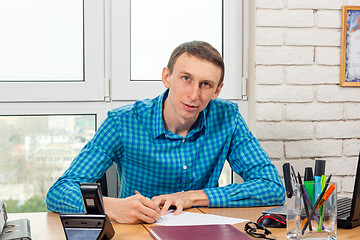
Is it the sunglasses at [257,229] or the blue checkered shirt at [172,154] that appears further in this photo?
the blue checkered shirt at [172,154]

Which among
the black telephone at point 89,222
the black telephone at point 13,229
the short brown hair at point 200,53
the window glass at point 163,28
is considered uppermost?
the window glass at point 163,28

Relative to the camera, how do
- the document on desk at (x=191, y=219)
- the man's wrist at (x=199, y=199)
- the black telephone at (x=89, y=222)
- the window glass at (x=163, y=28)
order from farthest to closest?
1. the window glass at (x=163, y=28)
2. the man's wrist at (x=199, y=199)
3. the document on desk at (x=191, y=219)
4. the black telephone at (x=89, y=222)

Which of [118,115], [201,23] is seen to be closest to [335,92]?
[201,23]

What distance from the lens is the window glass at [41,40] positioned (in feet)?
7.38

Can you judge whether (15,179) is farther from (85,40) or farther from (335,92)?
(335,92)

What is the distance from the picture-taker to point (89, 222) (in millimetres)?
1142

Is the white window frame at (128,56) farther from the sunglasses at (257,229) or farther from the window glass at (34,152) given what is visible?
the sunglasses at (257,229)

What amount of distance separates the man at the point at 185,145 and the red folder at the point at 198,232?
1.07ft

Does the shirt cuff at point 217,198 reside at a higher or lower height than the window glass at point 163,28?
lower

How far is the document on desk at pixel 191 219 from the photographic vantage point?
1333mm

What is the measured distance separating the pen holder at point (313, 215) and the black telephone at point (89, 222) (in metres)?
0.44

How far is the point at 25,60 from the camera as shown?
227 cm

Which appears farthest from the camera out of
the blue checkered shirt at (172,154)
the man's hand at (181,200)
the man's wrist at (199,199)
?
the blue checkered shirt at (172,154)

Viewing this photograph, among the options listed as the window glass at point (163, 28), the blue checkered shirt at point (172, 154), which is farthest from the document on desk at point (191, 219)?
the window glass at point (163, 28)
